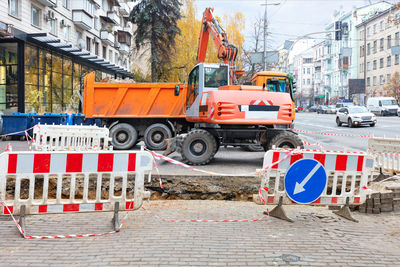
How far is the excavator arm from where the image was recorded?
12539 millimetres

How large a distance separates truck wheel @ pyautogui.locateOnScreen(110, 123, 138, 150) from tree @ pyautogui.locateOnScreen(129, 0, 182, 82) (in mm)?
15680

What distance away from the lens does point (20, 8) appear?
23609 mm

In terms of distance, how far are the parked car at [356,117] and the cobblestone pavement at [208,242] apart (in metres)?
20.9

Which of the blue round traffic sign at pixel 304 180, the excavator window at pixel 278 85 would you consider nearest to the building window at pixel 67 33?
the excavator window at pixel 278 85

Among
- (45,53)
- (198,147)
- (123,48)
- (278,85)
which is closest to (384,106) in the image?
(278,85)

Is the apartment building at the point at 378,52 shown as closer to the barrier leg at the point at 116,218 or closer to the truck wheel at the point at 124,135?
the truck wheel at the point at 124,135

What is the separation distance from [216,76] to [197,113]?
199cm

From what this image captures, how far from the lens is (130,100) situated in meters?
13.7

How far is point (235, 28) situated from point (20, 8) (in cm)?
1814

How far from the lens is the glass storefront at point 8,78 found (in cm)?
2233

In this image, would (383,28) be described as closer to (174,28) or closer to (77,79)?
(174,28)

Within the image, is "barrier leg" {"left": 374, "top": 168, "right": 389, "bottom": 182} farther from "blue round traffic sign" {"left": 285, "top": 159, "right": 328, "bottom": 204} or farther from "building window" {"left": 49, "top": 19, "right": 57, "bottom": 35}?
"building window" {"left": 49, "top": 19, "right": 57, "bottom": 35}

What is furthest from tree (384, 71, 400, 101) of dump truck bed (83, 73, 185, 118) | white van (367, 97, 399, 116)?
dump truck bed (83, 73, 185, 118)

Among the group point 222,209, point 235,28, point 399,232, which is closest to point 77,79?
point 235,28
